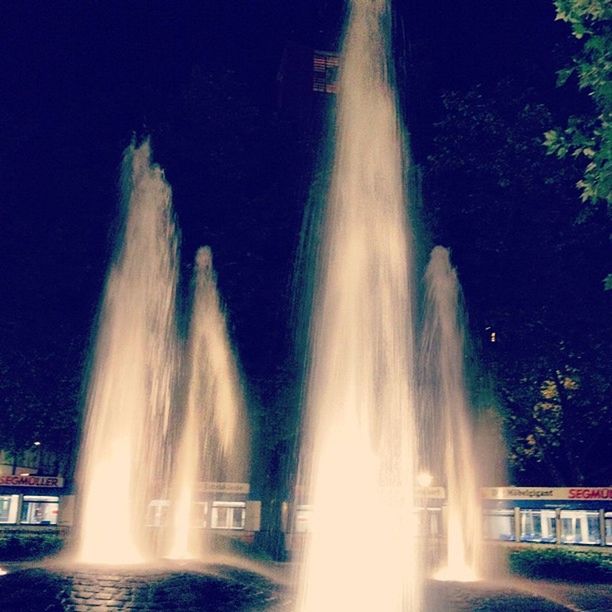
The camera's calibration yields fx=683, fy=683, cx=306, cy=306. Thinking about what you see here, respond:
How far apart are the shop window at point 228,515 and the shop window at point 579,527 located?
1253 centimetres

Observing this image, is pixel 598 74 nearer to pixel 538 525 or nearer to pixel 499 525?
pixel 538 525

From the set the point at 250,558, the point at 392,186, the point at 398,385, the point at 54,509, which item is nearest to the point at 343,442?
the point at 398,385

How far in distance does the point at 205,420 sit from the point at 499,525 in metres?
11.3

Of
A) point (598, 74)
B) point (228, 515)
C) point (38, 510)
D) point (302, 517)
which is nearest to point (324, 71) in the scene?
point (302, 517)

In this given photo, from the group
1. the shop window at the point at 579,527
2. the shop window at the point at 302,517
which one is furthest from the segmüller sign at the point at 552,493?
the shop window at the point at 302,517

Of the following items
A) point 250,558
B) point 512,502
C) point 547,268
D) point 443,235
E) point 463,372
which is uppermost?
point 443,235

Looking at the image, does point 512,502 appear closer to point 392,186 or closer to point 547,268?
point 547,268

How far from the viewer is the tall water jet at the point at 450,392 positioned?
59.6 ft

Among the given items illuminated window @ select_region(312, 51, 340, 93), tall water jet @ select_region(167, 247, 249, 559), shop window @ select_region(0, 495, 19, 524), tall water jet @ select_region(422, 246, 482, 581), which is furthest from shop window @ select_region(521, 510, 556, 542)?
illuminated window @ select_region(312, 51, 340, 93)

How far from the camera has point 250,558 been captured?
2147cm

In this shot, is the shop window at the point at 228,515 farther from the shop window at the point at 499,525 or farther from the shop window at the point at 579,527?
the shop window at the point at 579,527

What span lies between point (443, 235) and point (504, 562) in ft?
30.3

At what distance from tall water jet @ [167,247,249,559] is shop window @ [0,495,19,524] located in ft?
20.5

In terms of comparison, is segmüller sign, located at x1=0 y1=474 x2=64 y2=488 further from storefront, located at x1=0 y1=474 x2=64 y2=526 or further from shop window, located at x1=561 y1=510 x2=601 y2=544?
shop window, located at x1=561 y1=510 x2=601 y2=544
